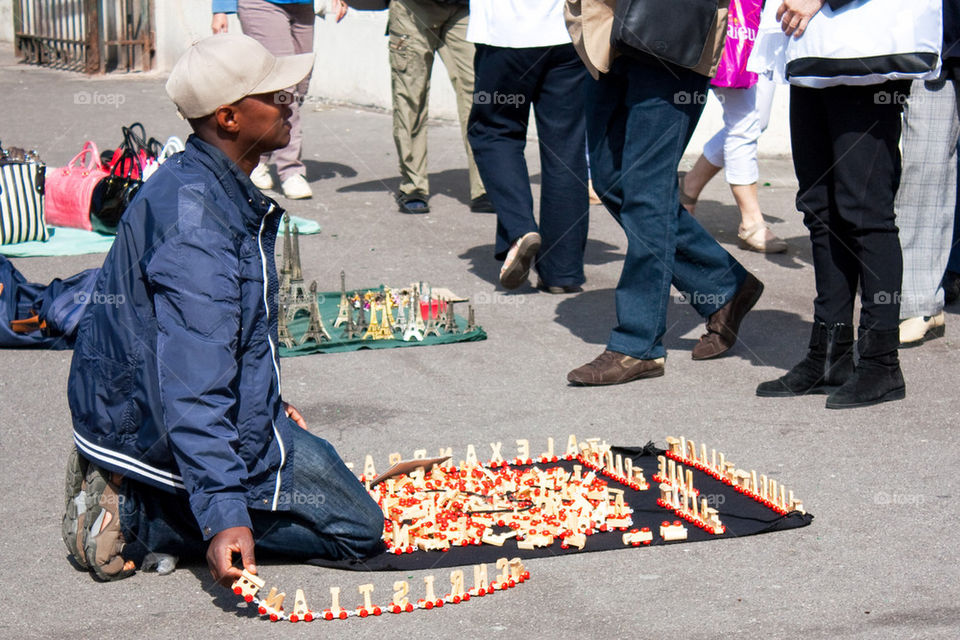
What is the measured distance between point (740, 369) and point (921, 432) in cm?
113

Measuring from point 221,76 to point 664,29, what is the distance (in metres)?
2.41

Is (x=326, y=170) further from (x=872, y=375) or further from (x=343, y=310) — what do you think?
(x=872, y=375)

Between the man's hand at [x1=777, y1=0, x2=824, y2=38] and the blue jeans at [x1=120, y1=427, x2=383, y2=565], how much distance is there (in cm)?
267

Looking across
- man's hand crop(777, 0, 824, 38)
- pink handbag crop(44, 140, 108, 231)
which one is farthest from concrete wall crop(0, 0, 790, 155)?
man's hand crop(777, 0, 824, 38)

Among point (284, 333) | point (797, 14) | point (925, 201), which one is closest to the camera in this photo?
point (797, 14)

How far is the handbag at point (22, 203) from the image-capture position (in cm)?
841

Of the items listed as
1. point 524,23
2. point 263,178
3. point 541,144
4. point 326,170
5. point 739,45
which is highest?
point 524,23

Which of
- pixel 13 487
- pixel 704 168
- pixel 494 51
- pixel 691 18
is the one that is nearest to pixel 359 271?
pixel 494 51

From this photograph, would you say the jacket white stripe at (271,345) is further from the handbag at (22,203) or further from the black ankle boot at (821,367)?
the handbag at (22,203)

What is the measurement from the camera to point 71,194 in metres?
8.99

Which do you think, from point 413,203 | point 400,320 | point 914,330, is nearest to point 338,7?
point 413,203

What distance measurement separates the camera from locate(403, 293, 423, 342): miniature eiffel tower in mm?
6708

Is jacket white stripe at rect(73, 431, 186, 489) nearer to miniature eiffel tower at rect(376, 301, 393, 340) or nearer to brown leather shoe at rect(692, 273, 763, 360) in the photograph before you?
miniature eiffel tower at rect(376, 301, 393, 340)

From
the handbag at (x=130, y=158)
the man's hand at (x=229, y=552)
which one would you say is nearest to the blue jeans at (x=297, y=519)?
the man's hand at (x=229, y=552)
